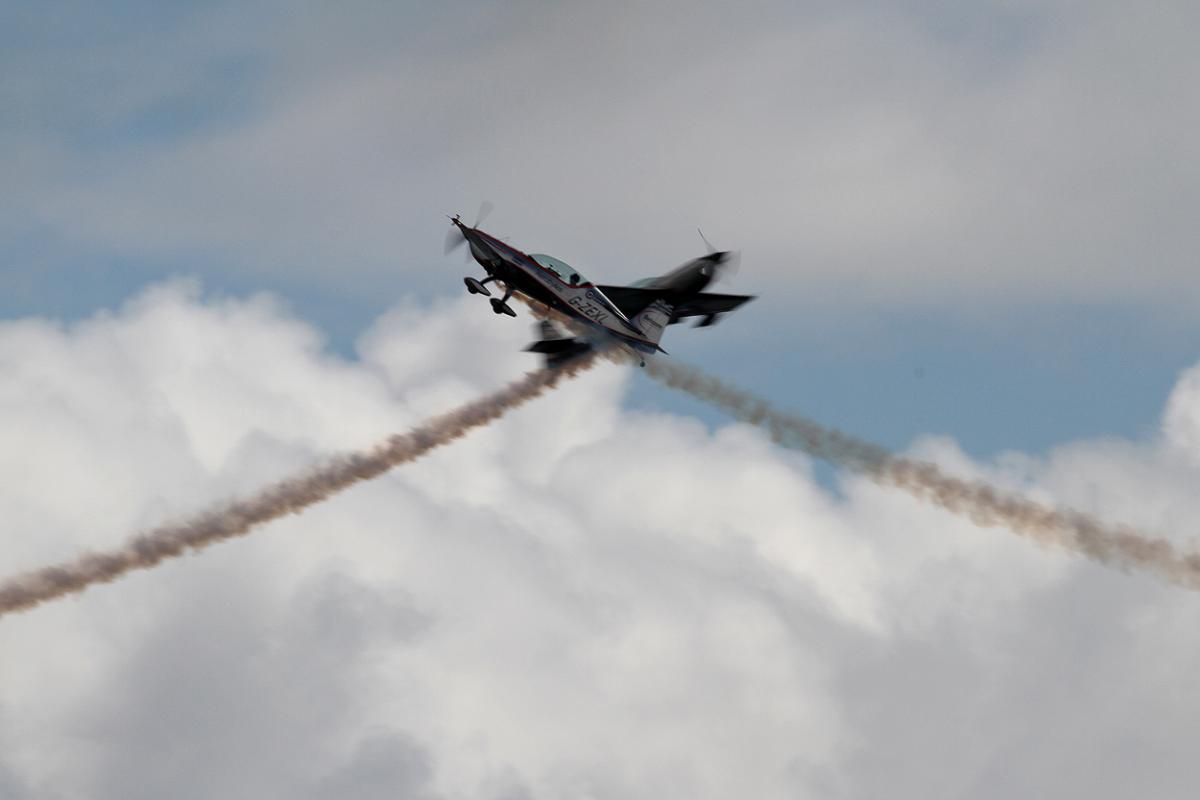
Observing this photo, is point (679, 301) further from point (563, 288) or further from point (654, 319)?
point (563, 288)

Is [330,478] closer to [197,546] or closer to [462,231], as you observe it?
[197,546]

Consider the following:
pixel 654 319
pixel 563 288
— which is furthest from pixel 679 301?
pixel 563 288

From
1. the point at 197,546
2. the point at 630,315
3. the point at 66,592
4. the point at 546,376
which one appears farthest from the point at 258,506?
the point at 630,315

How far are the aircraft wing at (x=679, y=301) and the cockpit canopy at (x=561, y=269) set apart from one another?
326 centimetres

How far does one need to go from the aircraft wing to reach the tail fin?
18cm

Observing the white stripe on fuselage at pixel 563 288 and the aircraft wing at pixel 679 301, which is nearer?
the white stripe on fuselage at pixel 563 288

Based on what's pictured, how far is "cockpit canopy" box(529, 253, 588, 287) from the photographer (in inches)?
2751

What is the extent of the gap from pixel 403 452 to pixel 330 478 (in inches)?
138

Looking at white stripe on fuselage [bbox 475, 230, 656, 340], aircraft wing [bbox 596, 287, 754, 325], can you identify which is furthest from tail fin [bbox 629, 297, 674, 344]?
white stripe on fuselage [bbox 475, 230, 656, 340]

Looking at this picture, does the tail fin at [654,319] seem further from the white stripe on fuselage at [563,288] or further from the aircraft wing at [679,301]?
the white stripe on fuselage at [563,288]

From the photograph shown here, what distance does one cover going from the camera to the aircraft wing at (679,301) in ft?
244

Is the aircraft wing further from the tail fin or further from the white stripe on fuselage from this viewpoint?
the white stripe on fuselage

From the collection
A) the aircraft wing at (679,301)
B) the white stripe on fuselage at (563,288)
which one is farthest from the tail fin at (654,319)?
the white stripe on fuselage at (563,288)

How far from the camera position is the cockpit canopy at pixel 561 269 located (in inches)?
2751
